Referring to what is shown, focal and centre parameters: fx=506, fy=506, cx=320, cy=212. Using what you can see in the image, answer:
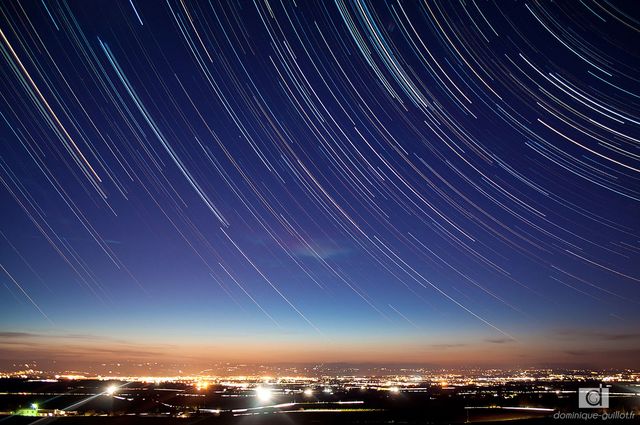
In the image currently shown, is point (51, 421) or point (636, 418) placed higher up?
point (636, 418)

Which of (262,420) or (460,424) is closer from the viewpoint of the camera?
(460,424)

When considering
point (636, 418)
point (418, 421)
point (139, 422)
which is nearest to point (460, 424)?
point (418, 421)

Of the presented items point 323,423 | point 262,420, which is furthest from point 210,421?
point 323,423

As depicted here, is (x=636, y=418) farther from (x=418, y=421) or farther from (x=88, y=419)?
(x=88, y=419)

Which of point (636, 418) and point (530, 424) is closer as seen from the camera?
point (636, 418)

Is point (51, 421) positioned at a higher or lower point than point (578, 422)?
lower

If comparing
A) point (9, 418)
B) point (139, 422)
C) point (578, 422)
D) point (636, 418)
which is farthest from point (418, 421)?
point (9, 418)

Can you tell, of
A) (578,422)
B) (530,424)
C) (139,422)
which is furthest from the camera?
(139,422)

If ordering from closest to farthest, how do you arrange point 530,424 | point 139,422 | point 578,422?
1. point 578,422
2. point 530,424
3. point 139,422

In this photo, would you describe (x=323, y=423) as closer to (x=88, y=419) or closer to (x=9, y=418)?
(x=88, y=419)
